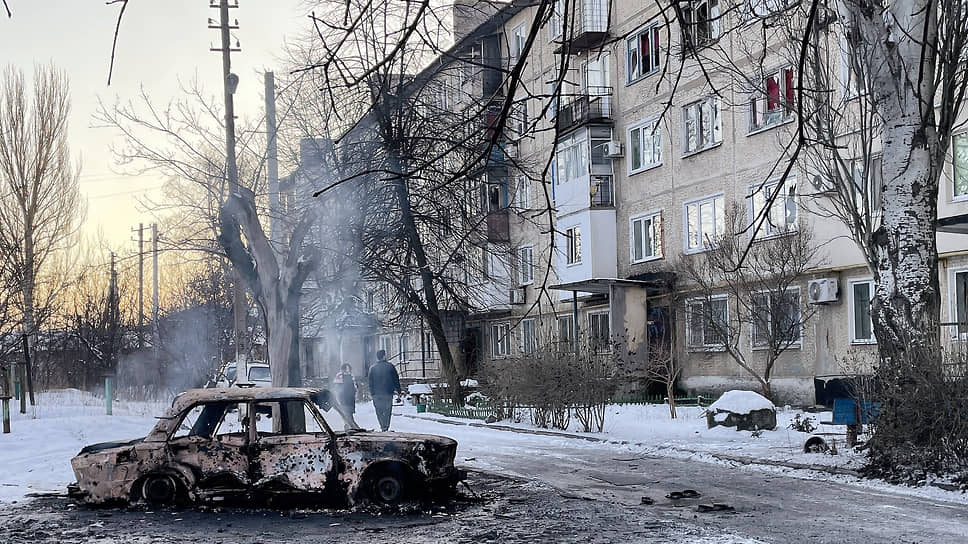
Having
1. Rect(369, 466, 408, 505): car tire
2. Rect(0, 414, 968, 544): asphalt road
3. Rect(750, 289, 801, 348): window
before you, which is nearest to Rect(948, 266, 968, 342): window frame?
Rect(750, 289, 801, 348): window

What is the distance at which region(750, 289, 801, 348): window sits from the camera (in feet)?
92.5

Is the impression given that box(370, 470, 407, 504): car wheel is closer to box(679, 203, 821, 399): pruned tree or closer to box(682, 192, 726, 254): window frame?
box(679, 203, 821, 399): pruned tree

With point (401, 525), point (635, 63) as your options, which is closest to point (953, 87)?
point (401, 525)

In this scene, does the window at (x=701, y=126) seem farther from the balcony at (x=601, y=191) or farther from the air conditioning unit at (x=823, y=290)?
the air conditioning unit at (x=823, y=290)

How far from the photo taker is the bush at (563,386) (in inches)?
888

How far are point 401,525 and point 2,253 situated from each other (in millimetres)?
22984

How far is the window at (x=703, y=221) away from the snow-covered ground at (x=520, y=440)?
19.5 feet

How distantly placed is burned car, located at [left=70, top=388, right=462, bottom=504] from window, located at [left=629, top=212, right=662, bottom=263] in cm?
2464

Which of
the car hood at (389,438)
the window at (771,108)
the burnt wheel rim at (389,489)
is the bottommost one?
the burnt wheel rim at (389,489)

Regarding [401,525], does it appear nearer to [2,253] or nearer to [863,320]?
[863,320]

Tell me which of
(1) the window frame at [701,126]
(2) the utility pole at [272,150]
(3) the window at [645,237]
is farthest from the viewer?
(3) the window at [645,237]

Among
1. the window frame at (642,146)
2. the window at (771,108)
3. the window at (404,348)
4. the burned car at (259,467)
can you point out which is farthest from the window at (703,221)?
the window at (404,348)

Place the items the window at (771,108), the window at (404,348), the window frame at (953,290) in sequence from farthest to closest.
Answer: the window at (404,348) → the window at (771,108) → the window frame at (953,290)

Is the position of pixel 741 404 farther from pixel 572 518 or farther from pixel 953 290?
pixel 572 518
